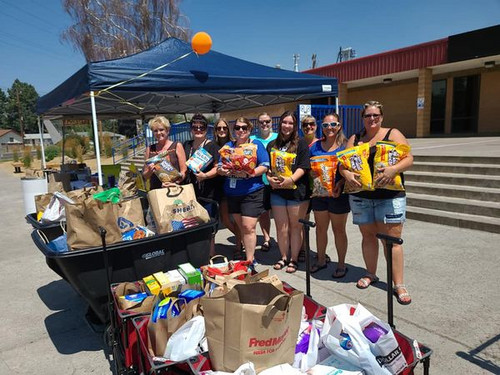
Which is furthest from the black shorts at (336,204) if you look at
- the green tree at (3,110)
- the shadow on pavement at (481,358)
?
the green tree at (3,110)

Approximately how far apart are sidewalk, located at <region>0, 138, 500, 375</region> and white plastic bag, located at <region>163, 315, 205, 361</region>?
100 cm

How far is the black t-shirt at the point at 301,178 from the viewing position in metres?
3.63

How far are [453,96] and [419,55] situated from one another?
9.33 feet

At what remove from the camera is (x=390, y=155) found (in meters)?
2.88

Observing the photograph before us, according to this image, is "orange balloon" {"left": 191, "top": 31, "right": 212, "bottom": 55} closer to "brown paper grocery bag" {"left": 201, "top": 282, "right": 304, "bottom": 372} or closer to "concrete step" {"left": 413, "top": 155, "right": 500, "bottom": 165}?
"brown paper grocery bag" {"left": 201, "top": 282, "right": 304, "bottom": 372}

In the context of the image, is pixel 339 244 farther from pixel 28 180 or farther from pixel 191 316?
pixel 28 180

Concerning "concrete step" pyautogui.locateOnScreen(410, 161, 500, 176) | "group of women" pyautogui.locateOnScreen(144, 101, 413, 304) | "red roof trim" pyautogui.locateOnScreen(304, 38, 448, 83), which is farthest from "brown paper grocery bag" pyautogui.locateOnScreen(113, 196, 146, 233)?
"red roof trim" pyautogui.locateOnScreen(304, 38, 448, 83)

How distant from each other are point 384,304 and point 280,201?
55.6 inches

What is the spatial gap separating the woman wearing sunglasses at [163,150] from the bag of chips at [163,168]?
4 cm

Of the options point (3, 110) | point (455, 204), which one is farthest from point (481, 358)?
point (3, 110)

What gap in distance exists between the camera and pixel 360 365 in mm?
1638

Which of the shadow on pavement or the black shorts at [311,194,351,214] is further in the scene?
the black shorts at [311,194,351,214]

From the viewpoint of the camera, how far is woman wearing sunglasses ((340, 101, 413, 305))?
294cm

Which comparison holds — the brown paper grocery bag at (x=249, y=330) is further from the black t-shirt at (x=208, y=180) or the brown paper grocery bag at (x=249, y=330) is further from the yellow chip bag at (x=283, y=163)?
the black t-shirt at (x=208, y=180)
